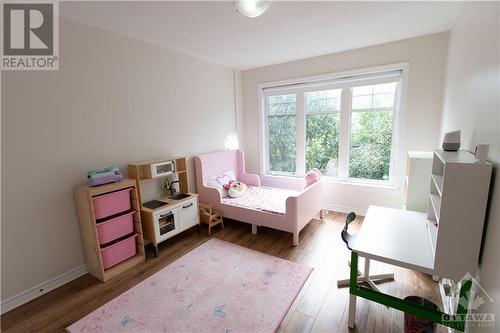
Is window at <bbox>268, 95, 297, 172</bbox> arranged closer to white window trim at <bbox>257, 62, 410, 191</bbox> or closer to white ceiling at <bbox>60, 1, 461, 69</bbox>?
white window trim at <bbox>257, 62, 410, 191</bbox>

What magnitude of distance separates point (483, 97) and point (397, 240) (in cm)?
109

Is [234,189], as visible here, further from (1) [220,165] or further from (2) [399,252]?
(2) [399,252]

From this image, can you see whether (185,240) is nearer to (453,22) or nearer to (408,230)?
(408,230)

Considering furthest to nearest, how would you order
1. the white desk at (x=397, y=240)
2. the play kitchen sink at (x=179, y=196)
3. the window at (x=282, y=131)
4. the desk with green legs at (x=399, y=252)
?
the window at (x=282, y=131) → the play kitchen sink at (x=179, y=196) → the white desk at (x=397, y=240) → the desk with green legs at (x=399, y=252)

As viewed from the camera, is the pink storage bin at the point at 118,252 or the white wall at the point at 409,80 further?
the white wall at the point at 409,80

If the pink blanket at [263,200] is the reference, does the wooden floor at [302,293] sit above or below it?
below

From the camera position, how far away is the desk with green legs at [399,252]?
1.36m

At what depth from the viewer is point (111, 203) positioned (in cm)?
238

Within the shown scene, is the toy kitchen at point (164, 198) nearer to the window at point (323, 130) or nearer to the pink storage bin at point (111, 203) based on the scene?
the pink storage bin at point (111, 203)

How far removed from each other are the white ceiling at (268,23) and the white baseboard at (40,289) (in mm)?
2559

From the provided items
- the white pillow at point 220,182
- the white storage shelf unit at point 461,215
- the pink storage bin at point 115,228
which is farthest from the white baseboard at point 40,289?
the white storage shelf unit at point 461,215

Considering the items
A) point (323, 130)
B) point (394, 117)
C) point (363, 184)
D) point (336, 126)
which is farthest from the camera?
point (323, 130)

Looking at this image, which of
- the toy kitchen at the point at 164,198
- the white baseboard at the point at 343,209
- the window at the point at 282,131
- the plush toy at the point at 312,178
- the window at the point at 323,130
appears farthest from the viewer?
the window at the point at 282,131

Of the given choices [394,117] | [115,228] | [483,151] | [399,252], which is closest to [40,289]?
[115,228]
